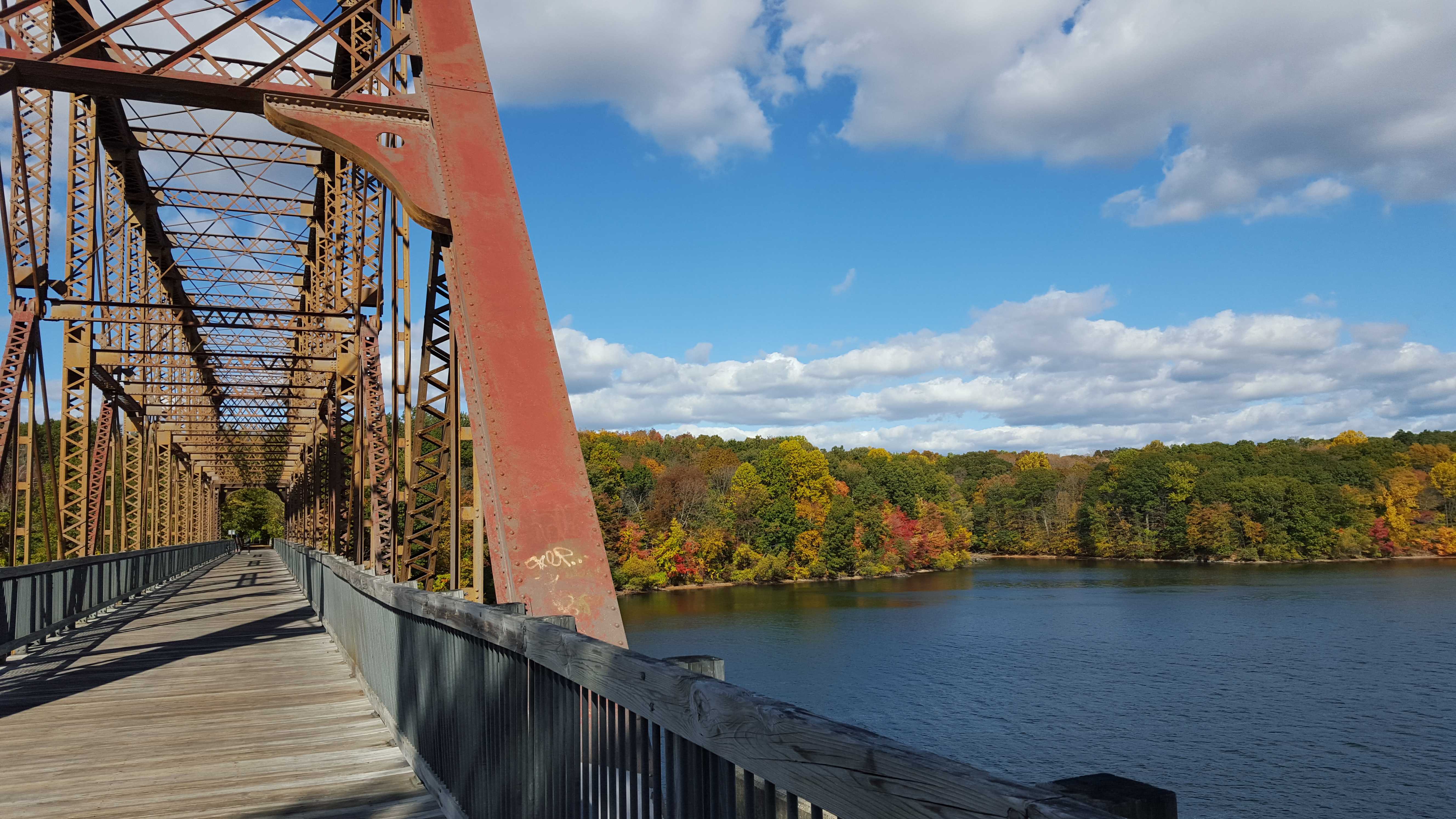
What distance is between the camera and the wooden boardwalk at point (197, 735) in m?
5.38

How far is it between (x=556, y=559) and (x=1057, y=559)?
121 m

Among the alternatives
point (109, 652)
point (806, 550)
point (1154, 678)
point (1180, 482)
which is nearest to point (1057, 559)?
point (1180, 482)

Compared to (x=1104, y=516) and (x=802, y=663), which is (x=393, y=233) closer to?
(x=802, y=663)

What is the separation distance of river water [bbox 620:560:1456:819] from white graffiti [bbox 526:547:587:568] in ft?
26.5

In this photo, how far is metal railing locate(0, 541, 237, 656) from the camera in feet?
35.8

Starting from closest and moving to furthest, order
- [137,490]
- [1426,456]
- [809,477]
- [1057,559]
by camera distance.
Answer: [137,490] → [809,477] → [1426,456] → [1057,559]

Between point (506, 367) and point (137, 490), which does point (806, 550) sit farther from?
point (506, 367)

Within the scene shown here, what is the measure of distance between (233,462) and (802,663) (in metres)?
36.3

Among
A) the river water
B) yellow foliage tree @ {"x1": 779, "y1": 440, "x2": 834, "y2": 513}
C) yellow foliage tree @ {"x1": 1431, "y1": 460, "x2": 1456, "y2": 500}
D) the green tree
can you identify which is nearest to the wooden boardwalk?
the river water

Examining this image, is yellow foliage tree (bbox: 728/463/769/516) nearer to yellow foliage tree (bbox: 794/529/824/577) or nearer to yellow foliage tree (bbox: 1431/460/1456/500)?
yellow foliage tree (bbox: 794/529/824/577)

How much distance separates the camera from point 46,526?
15.1 m

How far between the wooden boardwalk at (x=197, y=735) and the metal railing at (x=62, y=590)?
14.2 inches

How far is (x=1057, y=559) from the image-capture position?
11806cm

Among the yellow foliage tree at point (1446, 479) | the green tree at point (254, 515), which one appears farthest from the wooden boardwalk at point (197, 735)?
the yellow foliage tree at point (1446, 479)
